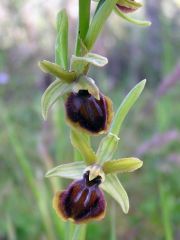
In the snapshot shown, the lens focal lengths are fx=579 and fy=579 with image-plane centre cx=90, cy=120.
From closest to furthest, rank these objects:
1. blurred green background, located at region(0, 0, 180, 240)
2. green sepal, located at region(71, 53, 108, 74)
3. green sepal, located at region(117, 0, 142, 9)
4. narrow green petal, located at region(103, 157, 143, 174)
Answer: green sepal, located at region(71, 53, 108, 74), narrow green petal, located at region(103, 157, 143, 174), green sepal, located at region(117, 0, 142, 9), blurred green background, located at region(0, 0, 180, 240)

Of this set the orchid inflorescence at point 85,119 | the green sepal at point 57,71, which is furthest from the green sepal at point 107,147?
the green sepal at point 57,71

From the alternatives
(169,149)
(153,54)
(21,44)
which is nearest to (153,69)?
(153,54)

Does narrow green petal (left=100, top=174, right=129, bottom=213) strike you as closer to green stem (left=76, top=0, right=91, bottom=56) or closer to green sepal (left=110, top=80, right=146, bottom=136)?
green sepal (left=110, top=80, right=146, bottom=136)

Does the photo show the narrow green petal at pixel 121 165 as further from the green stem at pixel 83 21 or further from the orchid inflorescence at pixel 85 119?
the green stem at pixel 83 21

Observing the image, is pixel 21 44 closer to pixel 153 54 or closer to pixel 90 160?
pixel 153 54

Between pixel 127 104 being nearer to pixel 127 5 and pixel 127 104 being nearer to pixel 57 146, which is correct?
pixel 127 5

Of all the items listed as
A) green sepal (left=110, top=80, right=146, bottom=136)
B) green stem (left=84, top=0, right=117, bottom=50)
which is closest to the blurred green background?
green sepal (left=110, top=80, right=146, bottom=136)
